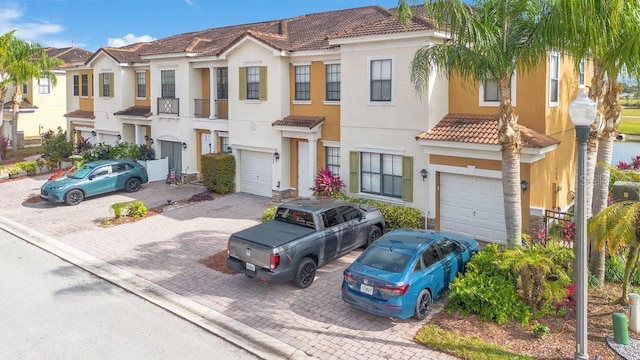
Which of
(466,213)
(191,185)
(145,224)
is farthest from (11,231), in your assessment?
(466,213)

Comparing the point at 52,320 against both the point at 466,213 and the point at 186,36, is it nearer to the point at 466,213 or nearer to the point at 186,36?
the point at 466,213

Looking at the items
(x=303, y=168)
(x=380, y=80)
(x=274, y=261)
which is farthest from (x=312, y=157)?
(x=274, y=261)

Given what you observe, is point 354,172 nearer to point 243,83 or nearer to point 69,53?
point 243,83

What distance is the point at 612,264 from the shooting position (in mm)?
12766

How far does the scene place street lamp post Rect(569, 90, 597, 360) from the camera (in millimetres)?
8211

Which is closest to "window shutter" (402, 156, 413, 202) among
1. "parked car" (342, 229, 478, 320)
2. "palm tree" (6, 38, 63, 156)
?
"parked car" (342, 229, 478, 320)

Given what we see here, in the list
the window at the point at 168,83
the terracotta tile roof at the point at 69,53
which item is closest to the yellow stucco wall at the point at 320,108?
the window at the point at 168,83

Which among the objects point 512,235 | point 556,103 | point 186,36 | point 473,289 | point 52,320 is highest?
point 186,36

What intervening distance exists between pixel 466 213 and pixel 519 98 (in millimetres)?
3951

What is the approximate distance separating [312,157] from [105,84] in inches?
667

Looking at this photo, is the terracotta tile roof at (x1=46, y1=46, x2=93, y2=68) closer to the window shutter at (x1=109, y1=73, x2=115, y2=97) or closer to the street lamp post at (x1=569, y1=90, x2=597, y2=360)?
the window shutter at (x1=109, y1=73, x2=115, y2=97)

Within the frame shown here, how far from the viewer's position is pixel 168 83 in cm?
2703

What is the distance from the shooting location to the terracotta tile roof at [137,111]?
28.3 meters

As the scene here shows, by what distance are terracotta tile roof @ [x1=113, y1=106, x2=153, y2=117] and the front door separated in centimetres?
1045
